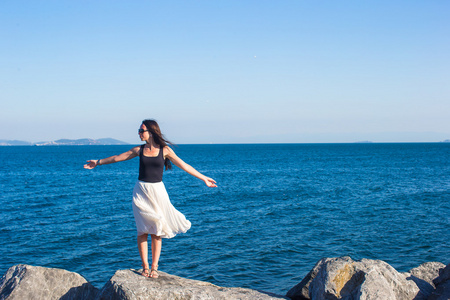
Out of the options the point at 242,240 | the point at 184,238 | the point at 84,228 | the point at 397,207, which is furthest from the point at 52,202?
the point at 397,207

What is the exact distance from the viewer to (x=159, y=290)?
6.09 meters

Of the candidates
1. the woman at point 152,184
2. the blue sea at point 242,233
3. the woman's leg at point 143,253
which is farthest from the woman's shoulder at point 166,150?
the blue sea at point 242,233

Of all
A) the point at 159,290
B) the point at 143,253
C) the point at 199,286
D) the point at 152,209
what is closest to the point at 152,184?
the point at 152,209

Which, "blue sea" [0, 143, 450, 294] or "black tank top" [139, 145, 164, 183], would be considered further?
"blue sea" [0, 143, 450, 294]

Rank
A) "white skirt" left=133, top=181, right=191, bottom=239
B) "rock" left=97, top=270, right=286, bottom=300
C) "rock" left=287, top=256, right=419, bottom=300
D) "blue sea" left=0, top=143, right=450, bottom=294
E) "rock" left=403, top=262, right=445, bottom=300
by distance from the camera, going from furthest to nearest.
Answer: "blue sea" left=0, top=143, right=450, bottom=294
"rock" left=403, top=262, right=445, bottom=300
"white skirt" left=133, top=181, right=191, bottom=239
"rock" left=287, top=256, right=419, bottom=300
"rock" left=97, top=270, right=286, bottom=300

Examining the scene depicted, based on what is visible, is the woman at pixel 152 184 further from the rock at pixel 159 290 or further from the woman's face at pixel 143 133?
the rock at pixel 159 290

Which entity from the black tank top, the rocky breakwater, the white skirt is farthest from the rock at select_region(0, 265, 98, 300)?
the black tank top

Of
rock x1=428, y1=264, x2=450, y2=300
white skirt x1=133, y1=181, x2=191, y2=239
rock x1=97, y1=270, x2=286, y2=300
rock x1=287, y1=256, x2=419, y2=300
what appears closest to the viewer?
rock x1=97, y1=270, x2=286, y2=300

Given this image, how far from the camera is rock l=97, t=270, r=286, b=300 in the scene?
236 inches

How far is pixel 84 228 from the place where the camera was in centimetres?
2012

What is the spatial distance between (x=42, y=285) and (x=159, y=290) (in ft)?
7.44

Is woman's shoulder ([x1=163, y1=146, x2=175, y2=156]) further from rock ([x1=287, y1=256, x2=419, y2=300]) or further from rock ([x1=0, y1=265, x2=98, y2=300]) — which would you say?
rock ([x1=287, y1=256, x2=419, y2=300])

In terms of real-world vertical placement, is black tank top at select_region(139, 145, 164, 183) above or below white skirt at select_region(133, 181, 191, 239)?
above

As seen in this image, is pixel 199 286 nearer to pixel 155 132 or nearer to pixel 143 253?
pixel 143 253
